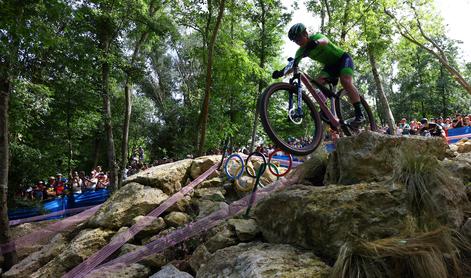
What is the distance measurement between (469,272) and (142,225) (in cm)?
566

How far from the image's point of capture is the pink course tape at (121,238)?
231 inches

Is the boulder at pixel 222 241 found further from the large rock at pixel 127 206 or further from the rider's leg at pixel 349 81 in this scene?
the large rock at pixel 127 206

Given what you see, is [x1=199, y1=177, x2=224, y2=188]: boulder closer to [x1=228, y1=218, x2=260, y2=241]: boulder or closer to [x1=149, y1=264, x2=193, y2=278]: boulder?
[x1=228, y1=218, x2=260, y2=241]: boulder

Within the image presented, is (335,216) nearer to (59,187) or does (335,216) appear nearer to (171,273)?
(171,273)

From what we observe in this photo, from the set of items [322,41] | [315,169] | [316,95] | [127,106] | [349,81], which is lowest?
[315,169]

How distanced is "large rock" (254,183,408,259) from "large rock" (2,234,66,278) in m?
5.96

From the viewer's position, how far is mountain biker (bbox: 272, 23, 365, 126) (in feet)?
15.6

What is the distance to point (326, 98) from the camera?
17.2 ft

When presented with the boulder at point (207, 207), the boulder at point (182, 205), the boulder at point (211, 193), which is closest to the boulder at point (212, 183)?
the boulder at point (211, 193)

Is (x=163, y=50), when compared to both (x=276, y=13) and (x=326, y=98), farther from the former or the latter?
(x=326, y=98)

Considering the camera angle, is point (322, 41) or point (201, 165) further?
point (201, 165)

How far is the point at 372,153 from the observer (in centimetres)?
494

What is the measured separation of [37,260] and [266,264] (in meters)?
6.65

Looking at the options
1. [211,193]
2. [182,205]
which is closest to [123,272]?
[182,205]
